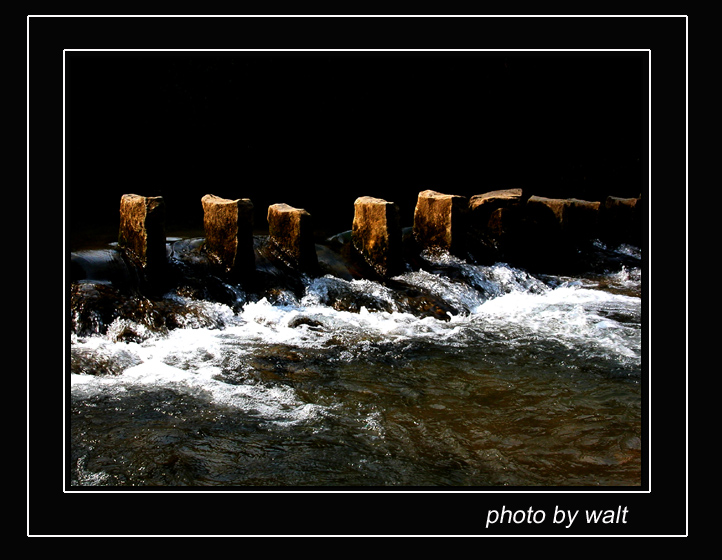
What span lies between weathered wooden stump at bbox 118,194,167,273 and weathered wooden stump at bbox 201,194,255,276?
668 millimetres

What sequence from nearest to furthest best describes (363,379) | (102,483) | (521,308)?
(102,483), (363,379), (521,308)

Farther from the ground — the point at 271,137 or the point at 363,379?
the point at 271,137

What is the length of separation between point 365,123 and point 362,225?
10.9m

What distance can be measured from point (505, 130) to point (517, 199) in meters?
9.78

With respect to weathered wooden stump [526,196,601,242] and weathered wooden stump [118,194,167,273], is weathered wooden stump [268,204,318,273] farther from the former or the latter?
weathered wooden stump [526,196,601,242]

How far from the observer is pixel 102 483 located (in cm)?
350

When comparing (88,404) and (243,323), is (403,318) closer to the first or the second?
(243,323)

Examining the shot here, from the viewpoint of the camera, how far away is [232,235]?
702 cm

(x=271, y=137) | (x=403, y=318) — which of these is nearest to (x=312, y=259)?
(x=403, y=318)

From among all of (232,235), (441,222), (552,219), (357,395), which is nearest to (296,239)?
(232,235)

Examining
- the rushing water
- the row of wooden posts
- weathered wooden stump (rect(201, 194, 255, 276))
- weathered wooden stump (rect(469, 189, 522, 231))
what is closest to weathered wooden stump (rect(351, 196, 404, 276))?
the row of wooden posts

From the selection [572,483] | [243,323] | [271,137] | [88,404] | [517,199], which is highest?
[271,137]

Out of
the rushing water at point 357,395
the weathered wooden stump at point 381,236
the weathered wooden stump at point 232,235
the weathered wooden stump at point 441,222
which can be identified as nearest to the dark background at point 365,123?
the weathered wooden stump at point 441,222

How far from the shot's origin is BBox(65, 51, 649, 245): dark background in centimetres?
A: 1677
